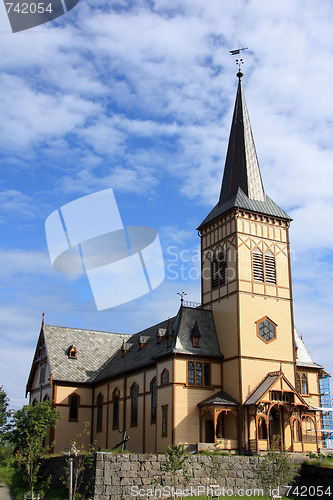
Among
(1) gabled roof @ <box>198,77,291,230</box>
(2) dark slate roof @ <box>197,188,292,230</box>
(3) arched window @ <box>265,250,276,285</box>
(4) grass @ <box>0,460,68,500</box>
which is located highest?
(1) gabled roof @ <box>198,77,291,230</box>

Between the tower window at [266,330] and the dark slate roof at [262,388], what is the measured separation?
284 cm

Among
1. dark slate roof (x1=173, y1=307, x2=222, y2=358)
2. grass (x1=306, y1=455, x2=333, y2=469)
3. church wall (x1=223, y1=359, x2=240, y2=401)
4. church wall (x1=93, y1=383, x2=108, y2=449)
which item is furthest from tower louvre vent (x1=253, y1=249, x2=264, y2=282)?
church wall (x1=93, y1=383, x2=108, y2=449)

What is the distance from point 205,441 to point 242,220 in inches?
675

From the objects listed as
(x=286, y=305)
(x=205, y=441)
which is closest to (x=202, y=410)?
(x=205, y=441)

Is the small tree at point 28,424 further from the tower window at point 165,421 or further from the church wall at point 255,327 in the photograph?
Answer: the church wall at point 255,327

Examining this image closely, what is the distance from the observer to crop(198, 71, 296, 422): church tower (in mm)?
42625

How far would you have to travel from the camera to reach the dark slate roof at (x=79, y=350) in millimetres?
54812

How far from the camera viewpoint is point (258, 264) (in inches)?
1795

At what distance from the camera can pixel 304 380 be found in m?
47.8

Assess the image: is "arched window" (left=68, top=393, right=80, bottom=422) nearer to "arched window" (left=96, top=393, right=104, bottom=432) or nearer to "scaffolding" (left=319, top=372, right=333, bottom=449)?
"arched window" (left=96, top=393, right=104, bottom=432)

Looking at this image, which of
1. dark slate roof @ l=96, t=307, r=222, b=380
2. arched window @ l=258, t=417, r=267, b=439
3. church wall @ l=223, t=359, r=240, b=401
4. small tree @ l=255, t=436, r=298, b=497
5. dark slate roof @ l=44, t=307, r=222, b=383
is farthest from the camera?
dark slate roof @ l=44, t=307, r=222, b=383

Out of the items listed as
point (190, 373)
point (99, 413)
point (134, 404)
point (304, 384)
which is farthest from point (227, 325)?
point (99, 413)

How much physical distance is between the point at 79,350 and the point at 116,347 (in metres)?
4.16

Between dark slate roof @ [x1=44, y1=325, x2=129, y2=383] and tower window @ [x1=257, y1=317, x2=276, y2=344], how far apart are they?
1939 cm
